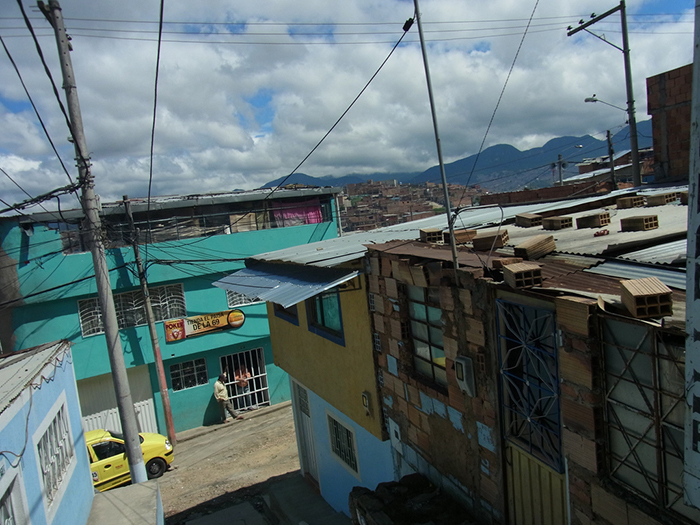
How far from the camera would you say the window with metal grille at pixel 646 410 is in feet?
9.90

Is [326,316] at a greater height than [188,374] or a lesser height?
greater

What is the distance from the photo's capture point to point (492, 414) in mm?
4910

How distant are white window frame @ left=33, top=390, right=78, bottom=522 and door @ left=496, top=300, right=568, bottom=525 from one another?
231 inches

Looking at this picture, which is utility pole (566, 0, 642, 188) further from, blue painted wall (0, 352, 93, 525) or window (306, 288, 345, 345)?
blue painted wall (0, 352, 93, 525)

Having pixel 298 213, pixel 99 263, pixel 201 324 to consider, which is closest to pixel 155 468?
pixel 201 324

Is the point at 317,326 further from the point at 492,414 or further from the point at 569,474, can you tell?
the point at 569,474

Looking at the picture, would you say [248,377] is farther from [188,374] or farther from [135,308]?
[135,308]

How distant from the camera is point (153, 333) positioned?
16.0m

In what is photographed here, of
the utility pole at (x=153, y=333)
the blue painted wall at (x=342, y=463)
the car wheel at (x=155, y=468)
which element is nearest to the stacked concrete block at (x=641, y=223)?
the blue painted wall at (x=342, y=463)

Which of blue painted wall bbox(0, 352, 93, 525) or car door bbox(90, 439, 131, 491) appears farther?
car door bbox(90, 439, 131, 491)

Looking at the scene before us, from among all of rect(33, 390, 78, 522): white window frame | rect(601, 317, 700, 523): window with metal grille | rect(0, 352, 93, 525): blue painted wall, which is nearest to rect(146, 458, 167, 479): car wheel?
rect(0, 352, 93, 525): blue painted wall

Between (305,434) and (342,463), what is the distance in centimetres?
239

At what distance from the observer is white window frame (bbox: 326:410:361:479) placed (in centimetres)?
899

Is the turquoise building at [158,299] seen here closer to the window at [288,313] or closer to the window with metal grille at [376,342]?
the window at [288,313]
